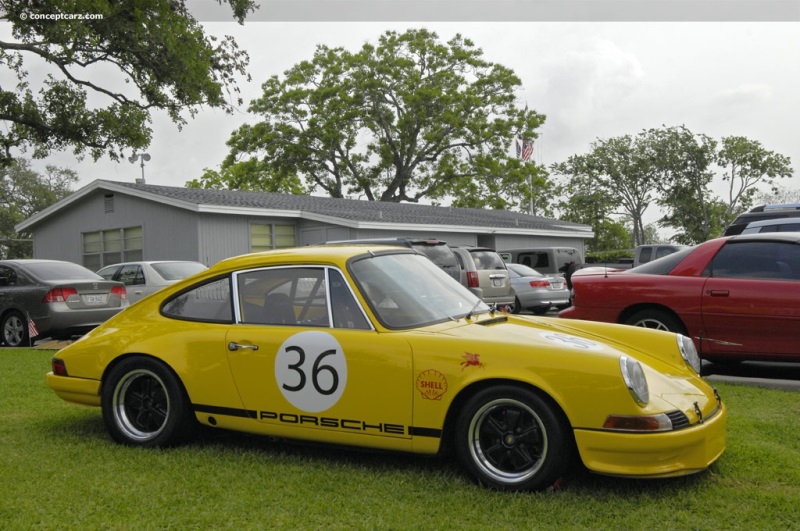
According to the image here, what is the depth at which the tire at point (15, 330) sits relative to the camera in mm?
11945

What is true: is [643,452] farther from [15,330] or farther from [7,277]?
[7,277]

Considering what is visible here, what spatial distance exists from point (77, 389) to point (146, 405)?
0.57 metres

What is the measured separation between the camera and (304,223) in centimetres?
2441

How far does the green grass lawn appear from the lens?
387 centimetres

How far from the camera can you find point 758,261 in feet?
24.9

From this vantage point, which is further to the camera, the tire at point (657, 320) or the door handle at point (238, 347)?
the tire at point (657, 320)

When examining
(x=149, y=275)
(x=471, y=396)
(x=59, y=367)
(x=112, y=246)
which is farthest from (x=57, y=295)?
(x=112, y=246)

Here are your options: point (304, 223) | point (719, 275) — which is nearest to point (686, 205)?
point (304, 223)

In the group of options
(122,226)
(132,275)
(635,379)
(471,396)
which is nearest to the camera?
(635,379)

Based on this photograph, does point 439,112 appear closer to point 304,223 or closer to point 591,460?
point 304,223

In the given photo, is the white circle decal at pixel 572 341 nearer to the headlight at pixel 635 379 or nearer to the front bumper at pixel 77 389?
the headlight at pixel 635 379

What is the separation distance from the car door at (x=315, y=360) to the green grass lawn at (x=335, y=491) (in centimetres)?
33

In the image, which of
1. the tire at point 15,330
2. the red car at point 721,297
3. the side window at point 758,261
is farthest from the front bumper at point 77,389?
the tire at point 15,330

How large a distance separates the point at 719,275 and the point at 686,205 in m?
45.9
